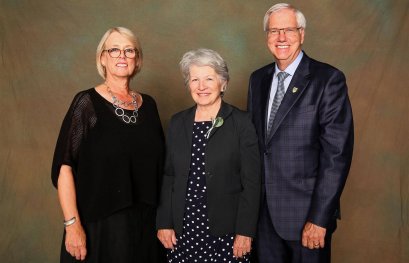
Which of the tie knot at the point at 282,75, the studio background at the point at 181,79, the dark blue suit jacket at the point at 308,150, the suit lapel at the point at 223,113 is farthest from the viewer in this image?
the studio background at the point at 181,79

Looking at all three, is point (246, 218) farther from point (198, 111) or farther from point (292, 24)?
point (292, 24)

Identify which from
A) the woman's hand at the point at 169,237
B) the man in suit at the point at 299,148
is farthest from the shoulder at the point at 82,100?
the man in suit at the point at 299,148

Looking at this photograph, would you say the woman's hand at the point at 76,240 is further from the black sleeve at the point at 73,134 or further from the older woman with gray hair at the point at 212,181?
the older woman with gray hair at the point at 212,181

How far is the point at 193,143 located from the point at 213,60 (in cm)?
47

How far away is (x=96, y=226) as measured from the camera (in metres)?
2.58

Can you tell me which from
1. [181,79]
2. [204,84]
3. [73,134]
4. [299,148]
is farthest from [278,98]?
[181,79]

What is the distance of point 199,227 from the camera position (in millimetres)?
2539

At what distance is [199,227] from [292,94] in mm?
877

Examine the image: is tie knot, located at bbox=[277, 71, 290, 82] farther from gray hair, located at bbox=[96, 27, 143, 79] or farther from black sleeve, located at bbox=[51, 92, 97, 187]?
black sleeve, located at bbox=[51, 92, 97, 187]

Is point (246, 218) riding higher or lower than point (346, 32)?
lower

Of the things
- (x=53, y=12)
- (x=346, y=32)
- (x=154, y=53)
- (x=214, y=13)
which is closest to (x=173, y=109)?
(x=154, y=53)

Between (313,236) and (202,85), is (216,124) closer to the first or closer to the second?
(202,85)

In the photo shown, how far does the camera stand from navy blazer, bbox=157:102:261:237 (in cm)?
252

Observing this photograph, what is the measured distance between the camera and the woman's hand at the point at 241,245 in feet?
8.29
